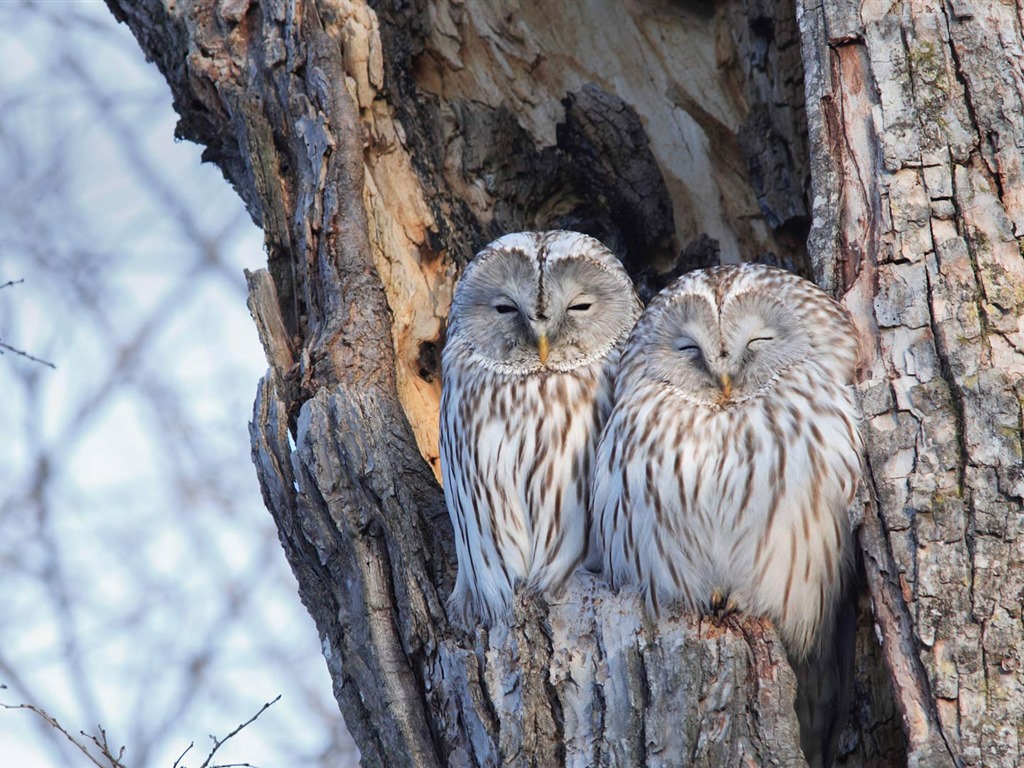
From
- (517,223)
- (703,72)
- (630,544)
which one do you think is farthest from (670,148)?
(630,544)

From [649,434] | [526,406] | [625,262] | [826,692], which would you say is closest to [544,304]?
[526,406]

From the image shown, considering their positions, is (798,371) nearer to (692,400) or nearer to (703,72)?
(692,400)

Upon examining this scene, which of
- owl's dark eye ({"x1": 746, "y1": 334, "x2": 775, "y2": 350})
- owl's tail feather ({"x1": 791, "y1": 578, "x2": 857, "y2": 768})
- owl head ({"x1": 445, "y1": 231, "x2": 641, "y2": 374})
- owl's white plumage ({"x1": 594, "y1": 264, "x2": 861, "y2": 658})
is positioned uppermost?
owl head ({"x1": 445, "y1": 231, "x2": 641, "y2": 374})

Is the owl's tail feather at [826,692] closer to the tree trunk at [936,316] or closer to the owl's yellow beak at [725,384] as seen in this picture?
the tree trunk at [936,316]

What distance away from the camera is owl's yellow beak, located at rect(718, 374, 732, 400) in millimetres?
3467

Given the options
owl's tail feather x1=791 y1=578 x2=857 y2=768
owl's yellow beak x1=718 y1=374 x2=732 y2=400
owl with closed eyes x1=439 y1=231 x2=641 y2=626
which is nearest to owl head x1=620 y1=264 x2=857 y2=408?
owl's yellow beak x1=718 y1=374 x2=732 y2=400

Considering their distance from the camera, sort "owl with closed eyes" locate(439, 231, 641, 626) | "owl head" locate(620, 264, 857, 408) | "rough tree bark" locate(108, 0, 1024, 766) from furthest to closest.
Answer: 1. "owl with closed eyes" locate(439, 231, 641, 626)
2. "owl head" locate(620, 264, 857, 408)
3. "rough tree bark" locate(108, 0, 1024, 766)

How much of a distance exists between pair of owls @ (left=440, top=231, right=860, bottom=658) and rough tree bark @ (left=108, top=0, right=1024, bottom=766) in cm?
12

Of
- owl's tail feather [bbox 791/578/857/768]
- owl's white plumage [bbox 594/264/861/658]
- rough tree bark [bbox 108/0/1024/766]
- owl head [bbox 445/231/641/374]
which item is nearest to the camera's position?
rough tree bark [bbox 108/0/1024/766]

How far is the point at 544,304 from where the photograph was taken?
3.90 metres

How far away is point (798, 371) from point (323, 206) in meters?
1.72

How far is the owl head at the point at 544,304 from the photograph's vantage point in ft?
12.8

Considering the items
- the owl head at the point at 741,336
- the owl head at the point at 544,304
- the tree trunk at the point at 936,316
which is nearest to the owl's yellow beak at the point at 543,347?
the owl head at the point at 544,304

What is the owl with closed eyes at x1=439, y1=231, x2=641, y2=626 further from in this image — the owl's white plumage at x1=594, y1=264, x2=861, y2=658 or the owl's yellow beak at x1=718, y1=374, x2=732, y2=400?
the owl's yellow beak at x1=718, y1=374, x2=732, y2=400
